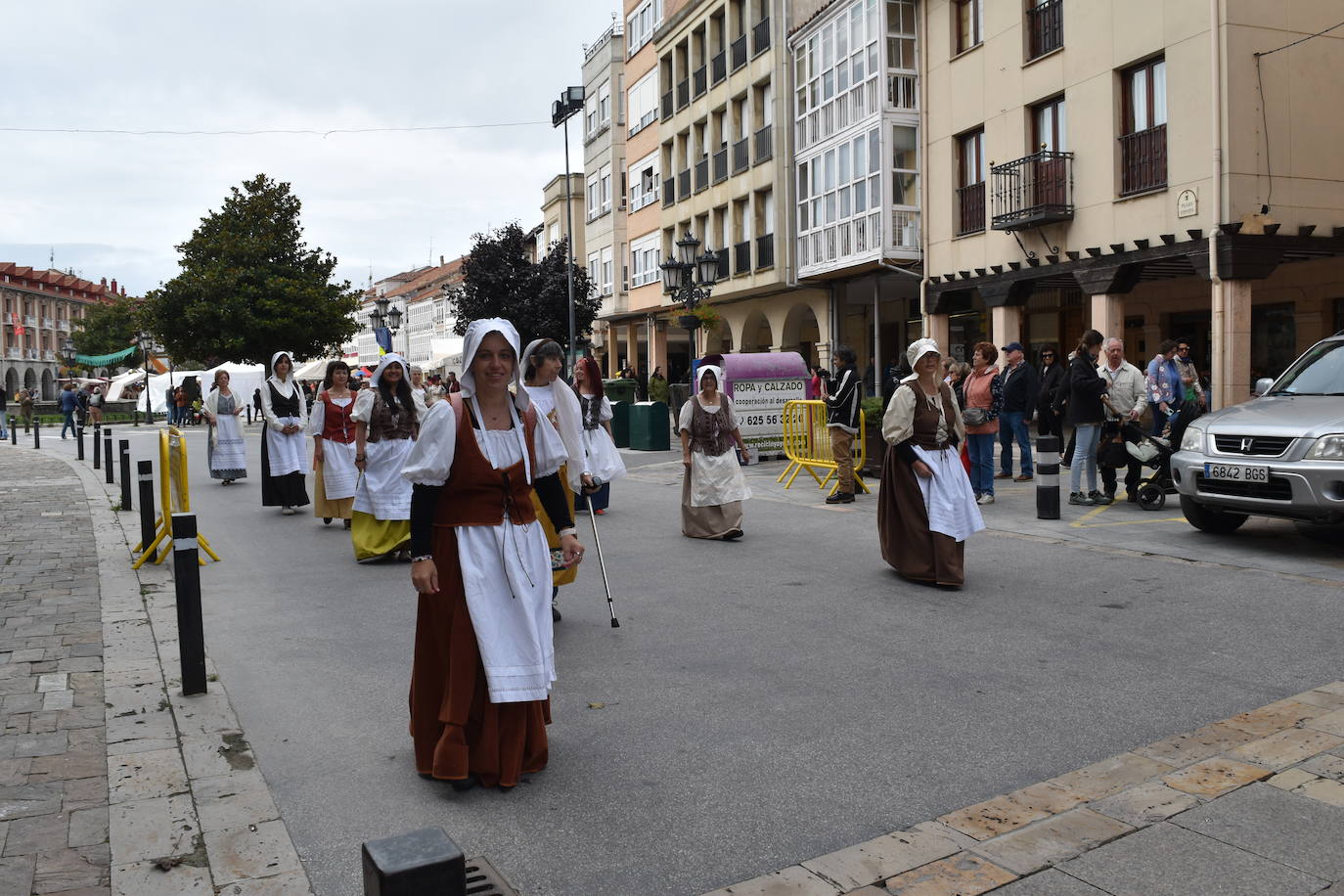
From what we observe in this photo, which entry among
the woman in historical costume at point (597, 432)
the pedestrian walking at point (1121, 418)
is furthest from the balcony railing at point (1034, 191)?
the woman in historical costume at point (597, 432)

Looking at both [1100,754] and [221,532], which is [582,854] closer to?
[1100,754]

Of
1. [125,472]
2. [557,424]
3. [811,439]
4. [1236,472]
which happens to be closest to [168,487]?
[125,472]

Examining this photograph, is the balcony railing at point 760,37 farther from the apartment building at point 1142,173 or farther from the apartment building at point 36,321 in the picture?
the apartment building at point 36,321

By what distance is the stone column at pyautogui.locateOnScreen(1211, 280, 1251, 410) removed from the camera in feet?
58.3

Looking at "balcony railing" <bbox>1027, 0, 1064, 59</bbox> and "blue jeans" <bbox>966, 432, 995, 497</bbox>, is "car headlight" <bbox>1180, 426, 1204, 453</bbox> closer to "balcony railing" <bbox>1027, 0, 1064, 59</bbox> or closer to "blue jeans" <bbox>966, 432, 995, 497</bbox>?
"blue jeans" <bbox>966, 432, 995, 497</bbox>

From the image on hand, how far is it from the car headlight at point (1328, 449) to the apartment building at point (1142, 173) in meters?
9.81

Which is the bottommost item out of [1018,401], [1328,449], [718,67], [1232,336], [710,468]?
[710,468]

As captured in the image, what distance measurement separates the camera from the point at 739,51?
1325 inches

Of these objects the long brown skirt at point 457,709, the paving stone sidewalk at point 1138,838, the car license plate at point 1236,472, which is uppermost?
the car license plate at point 1236,472

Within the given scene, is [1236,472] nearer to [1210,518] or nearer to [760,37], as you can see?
[1210,518]

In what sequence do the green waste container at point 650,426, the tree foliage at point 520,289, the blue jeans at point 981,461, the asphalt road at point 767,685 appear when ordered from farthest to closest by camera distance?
the tree foliage at point 520,289, the green waste container at point 650,426, the blue jeans at point 981,461, the asphalt road at point 767,685

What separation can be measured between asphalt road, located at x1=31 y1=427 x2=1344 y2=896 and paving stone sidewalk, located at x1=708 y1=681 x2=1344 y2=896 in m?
0.16

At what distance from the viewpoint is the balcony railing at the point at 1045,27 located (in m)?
21.0

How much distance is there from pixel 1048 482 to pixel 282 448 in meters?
8.85
